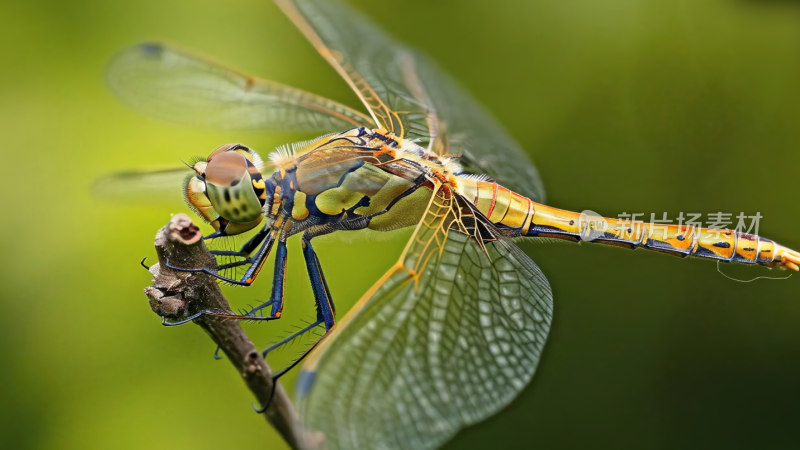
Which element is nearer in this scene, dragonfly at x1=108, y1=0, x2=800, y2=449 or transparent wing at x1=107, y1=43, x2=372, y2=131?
dragonfly at x1=108, y1=0, x2=800, y2=449

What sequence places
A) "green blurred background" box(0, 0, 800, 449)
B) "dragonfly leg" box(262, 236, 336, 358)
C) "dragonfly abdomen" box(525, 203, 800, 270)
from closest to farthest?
"dragonfly leg" box(262, 236, 336, 358) < "dragonfly abdomen" box(525, 203, 800, 270) < "green blurred background" box(0, 0, 800, 449)

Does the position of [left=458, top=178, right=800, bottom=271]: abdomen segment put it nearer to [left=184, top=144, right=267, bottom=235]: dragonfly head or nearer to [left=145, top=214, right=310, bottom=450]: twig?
[left=184, top=144, right=267, bottom=235]: dragonfly head

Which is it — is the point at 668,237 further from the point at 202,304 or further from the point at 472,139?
the point at 202,304

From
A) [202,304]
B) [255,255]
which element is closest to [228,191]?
[255,255]

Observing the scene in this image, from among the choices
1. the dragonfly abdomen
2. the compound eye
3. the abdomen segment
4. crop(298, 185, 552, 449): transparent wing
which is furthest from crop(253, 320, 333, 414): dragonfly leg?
the dragonfly abdomen

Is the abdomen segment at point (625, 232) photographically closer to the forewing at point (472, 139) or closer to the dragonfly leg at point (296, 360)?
the forewing at point (472, 139)

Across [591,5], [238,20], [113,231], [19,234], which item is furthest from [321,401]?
[591,5]

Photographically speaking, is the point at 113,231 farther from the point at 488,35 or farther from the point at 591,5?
the point at 591,5

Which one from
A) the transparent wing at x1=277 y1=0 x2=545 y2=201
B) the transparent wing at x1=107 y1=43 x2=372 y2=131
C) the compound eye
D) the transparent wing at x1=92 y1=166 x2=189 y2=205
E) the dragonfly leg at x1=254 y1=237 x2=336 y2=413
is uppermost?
the transparent wing at x1=277 y1=0 x2=545 y2=201
